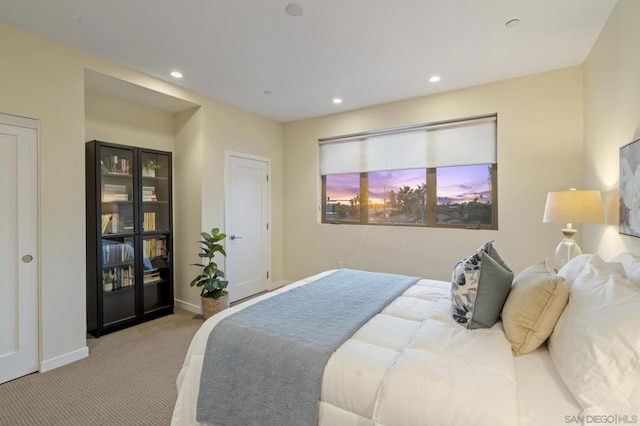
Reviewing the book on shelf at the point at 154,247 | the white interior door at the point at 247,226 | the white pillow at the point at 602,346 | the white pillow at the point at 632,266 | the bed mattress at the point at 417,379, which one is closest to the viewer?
the white pillow at the point at 602,346

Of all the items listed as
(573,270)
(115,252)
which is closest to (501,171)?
(573,270)

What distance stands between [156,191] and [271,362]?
314 centimetres

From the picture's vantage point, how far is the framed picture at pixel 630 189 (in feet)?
5.78

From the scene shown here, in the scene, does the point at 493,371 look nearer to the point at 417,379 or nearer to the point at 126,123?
the point at 417,379

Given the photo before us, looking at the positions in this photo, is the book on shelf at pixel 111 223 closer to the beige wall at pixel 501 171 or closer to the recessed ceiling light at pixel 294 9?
the beige wall at pixel 501 171

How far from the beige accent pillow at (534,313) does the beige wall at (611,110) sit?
0.93 metres

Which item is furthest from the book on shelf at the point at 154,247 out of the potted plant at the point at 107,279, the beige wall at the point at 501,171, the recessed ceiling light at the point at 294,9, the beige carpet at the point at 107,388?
the recessed ceiling light at the point at 294,9

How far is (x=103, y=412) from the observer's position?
78.2 inches

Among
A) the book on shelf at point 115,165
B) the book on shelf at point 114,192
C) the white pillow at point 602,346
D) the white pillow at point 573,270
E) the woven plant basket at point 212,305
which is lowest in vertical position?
the woven plant basket at point 212,305

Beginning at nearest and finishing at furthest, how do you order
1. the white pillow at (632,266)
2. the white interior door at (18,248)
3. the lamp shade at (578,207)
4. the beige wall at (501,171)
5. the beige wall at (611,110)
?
the white pillow at (632,266), the beige wall at (611,110), the lamp shade at (578,207), the white interior door at (18,248), the beige wall at (501,171)

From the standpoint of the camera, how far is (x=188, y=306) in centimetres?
397

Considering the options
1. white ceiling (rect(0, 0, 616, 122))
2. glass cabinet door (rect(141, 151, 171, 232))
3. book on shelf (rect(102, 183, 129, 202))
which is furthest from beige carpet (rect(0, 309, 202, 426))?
white ceiling (rect(0, 0, 616, 122))

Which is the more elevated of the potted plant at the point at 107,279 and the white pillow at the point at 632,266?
the white pillow at the point at 632,266

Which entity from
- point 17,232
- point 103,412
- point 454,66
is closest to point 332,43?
point 454,66
